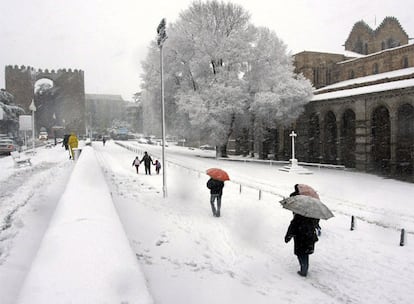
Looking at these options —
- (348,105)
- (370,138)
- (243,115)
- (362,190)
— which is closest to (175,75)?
(243,115)

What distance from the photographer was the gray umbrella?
258 inches

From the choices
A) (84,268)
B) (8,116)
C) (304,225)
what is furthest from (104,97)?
(84,268)

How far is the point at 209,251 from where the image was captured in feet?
26.5

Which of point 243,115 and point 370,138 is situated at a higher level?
point 243,115

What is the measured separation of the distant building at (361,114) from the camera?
2362 centimetres

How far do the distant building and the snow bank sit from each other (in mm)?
22292

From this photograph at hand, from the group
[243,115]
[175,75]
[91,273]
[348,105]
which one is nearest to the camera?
[91,273]

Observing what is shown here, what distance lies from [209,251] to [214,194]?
323cm

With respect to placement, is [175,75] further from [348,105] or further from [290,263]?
[290,263]

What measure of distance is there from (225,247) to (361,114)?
67.8 feet

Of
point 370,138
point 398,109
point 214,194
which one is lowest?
point 214,194

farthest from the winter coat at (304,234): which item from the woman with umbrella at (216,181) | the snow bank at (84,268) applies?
the woman with umbrella at (216,181)

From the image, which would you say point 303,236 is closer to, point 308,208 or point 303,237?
point 303,237

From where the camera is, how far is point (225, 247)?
841 cm
